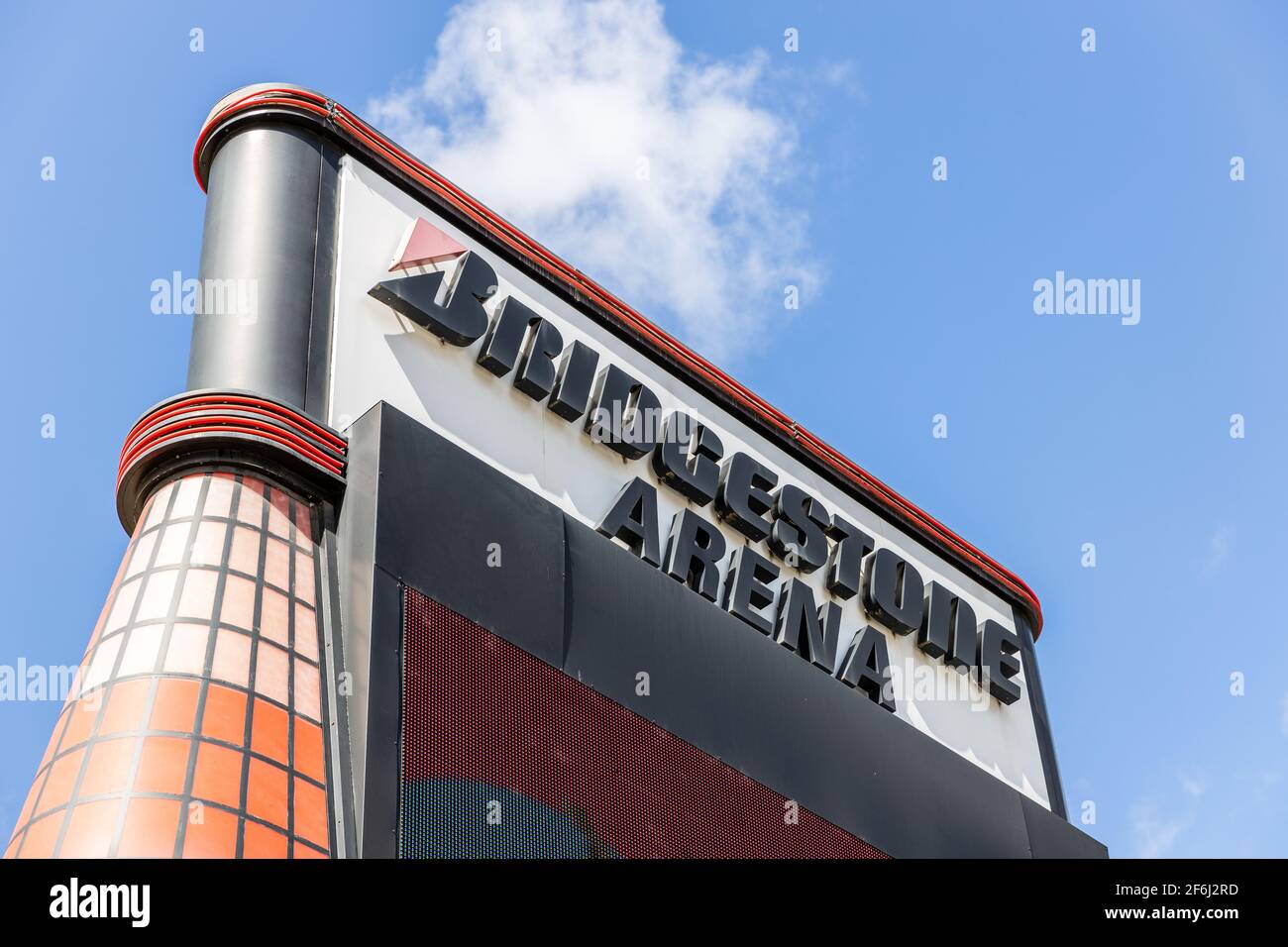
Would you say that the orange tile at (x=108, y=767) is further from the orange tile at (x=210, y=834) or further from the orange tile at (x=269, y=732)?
the orange tile at (x=269, y=732)

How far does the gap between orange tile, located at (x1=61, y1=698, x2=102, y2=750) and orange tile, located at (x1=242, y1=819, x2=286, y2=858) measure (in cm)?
126

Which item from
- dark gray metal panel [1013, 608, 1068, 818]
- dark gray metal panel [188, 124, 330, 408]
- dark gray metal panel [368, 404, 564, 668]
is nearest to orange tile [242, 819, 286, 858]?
dark gray metal panel [368, 404, 564, 668]

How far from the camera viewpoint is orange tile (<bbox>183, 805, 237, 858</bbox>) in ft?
31.9

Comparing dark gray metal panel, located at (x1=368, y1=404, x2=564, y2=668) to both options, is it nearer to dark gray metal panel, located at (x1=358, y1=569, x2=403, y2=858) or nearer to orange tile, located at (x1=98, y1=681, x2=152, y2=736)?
dark gray metal panel, located at (x1=358, y1=569, x2=403, y2=858)

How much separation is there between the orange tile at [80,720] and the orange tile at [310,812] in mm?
1316

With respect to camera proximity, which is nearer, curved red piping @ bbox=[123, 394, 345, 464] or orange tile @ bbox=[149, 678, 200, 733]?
orange tile @ bbox=[149, 678, 200, 733]

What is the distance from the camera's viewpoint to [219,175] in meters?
15.0

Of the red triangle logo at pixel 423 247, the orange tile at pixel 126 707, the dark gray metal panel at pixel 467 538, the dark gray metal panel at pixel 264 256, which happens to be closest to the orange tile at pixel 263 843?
the orange tile at pixel 126 707

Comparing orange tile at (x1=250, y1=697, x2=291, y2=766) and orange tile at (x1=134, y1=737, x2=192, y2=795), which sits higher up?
orange tile at (x1=250, y1=697, x2=291, y2=766)

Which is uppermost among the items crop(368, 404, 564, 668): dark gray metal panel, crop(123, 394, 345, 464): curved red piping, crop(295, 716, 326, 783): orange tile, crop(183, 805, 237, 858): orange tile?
crop(123, 394, 345, 464): curved red piping

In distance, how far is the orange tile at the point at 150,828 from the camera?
9555 mm
